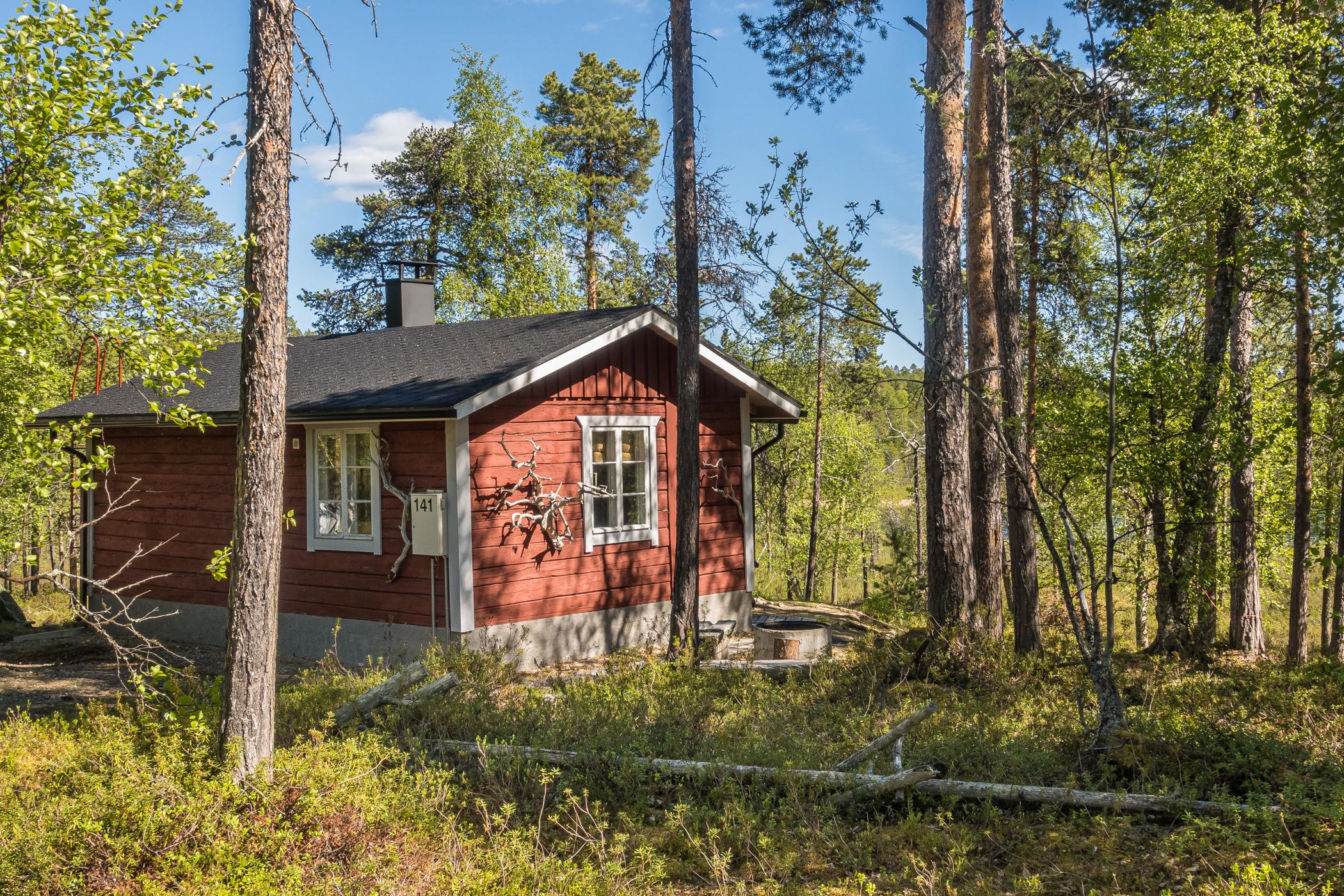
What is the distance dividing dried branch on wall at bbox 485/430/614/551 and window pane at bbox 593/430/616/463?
2.56ft

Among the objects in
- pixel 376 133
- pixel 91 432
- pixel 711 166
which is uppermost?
pixel 376 133

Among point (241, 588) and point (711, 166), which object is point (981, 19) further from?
point (241, 588)

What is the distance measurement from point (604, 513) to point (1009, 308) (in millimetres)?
5719

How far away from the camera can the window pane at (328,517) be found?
12.5 m

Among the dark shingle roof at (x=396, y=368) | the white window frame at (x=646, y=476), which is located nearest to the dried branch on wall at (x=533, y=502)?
the white window frame at (x=646, y=476)

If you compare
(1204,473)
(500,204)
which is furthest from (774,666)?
(500,204)

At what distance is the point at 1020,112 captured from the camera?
16391 millimetres

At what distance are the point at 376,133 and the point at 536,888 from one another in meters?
69.4

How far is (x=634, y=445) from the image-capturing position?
13.4m

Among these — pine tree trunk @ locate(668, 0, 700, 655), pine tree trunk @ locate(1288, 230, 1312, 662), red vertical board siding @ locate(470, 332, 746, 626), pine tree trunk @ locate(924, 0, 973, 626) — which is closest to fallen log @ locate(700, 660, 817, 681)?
pine tree trunk @ locate(668, 0, 700, 655)

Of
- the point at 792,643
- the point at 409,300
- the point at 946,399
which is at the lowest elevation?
the point at 792,643

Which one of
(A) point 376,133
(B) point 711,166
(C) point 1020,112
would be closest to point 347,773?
(B) point 711,166

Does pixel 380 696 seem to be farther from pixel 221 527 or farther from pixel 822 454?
pixel 822 454

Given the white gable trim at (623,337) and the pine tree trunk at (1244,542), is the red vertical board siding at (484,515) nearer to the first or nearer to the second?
the white gable trim at (623,337)
